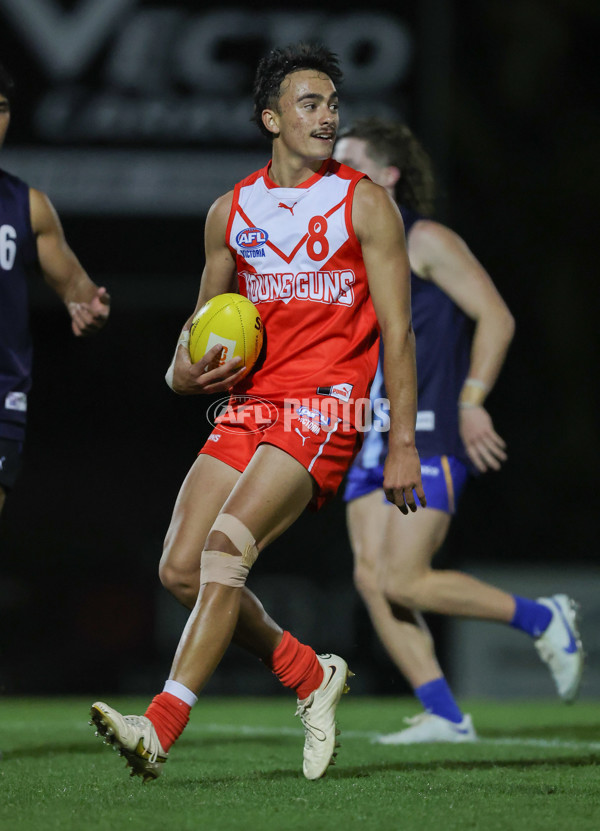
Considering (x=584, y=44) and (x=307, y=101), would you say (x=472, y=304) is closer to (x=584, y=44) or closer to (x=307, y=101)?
(x=307, y=101)

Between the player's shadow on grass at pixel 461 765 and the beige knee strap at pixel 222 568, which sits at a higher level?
the beige knee strap at pixel 222 568

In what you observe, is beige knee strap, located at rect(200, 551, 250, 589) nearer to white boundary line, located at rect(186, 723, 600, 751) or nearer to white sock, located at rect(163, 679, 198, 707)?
white sock, located at rect(163, 679, 198, 707)

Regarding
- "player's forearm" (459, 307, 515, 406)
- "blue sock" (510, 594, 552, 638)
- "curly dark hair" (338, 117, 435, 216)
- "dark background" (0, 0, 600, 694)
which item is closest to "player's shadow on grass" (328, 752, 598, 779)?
"blue sock" (510, 594, 552, 638)

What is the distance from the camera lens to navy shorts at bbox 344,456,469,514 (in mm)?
5922

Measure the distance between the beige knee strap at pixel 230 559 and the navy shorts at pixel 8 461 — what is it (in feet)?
3.75

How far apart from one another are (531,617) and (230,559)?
2.19 m

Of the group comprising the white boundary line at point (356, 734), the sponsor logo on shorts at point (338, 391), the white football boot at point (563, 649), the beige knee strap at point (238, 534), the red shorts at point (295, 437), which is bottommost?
the white boundary line at point (356, 734)

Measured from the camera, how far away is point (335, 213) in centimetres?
441

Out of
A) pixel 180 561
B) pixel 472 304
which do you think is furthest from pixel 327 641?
pixel 180 561

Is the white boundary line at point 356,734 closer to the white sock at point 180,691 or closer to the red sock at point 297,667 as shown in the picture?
the red sock at point 297,667

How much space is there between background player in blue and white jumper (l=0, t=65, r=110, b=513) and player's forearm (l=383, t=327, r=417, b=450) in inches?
52.8

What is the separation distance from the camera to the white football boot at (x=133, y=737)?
3.79 m

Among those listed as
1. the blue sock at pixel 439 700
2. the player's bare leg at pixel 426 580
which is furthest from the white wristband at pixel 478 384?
the blue sock at pixel 439 700

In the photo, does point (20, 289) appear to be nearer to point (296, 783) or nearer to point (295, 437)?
point (295, 437)
